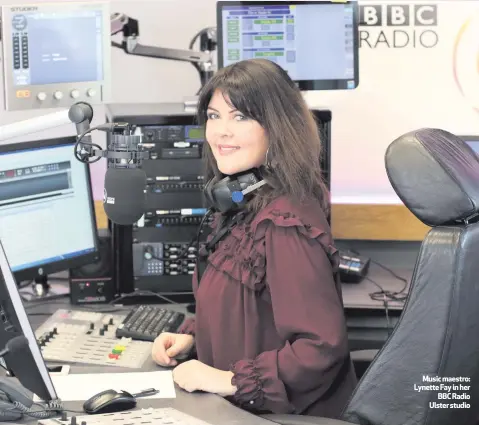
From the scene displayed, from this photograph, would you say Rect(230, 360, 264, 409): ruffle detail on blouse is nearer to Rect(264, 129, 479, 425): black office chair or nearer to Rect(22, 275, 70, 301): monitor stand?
Rect(264, 129, 479, 425): black office chair

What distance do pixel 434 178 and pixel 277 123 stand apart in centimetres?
52

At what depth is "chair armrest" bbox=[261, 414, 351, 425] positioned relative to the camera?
188 centimetres

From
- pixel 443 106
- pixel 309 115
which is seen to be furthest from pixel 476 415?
pixel 443 106

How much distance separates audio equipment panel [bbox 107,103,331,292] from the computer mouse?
1026mm

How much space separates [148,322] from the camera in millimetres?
2547

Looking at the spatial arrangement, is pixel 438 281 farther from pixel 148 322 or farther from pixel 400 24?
pixel 400 24

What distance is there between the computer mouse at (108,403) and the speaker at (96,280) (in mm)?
994

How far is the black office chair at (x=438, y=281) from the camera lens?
1.72 meters

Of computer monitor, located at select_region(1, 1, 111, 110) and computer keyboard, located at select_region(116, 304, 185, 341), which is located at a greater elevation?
computer monitor, located at select_region(1, 1, 111, 110)

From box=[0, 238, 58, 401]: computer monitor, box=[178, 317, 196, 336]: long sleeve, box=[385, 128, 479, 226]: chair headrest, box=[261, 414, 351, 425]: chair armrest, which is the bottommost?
box=[261, 414, 351, 425]: chair armrest

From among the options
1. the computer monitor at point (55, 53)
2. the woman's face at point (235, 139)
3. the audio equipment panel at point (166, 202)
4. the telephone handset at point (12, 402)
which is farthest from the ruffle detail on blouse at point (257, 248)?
the computer monitor at point (55, 53)

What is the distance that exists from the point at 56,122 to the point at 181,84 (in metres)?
1.61

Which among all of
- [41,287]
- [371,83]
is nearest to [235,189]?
[41,287]

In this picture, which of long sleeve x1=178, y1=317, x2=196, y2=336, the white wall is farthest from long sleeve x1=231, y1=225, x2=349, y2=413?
the white wall
